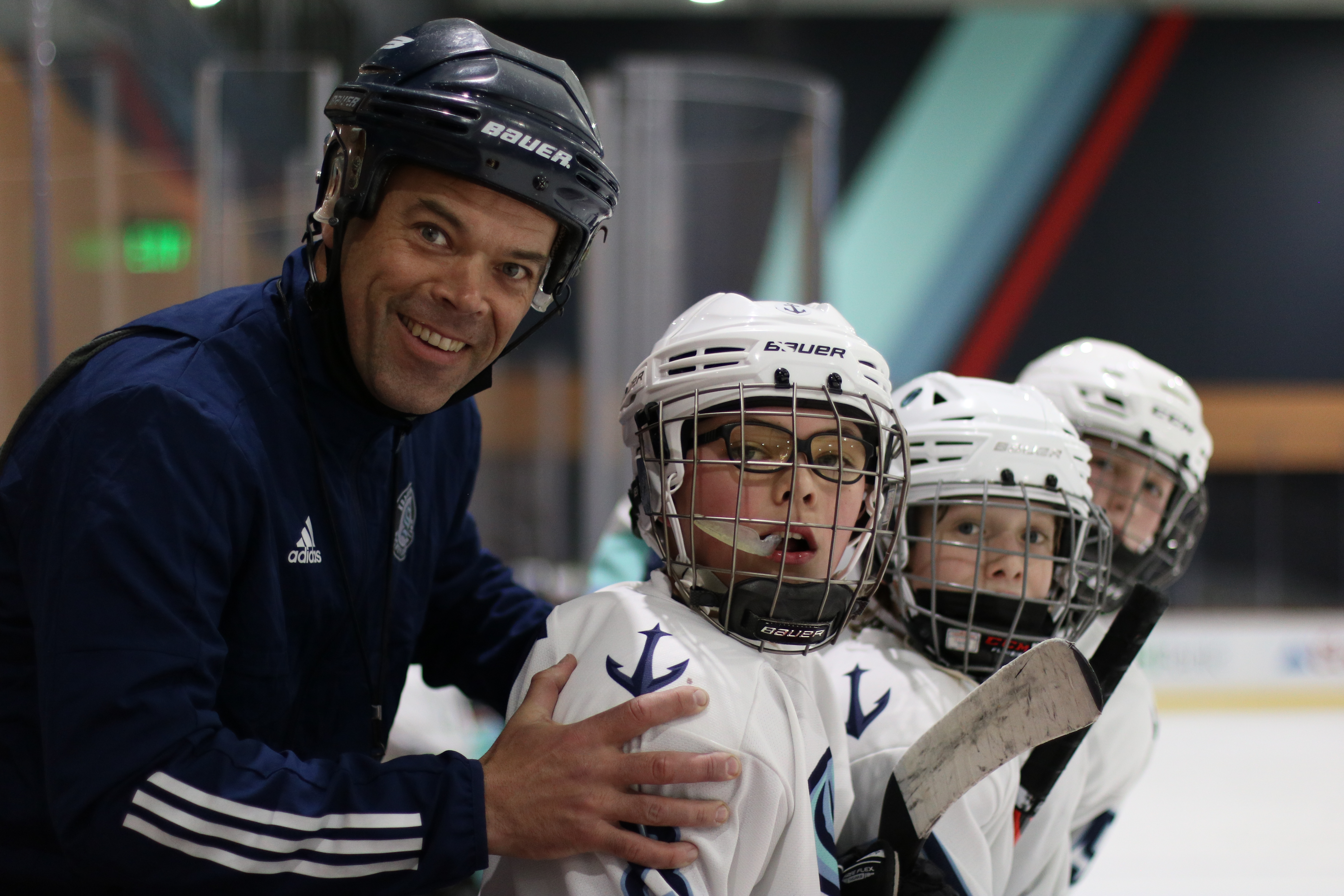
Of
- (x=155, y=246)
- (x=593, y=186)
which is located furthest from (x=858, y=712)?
(x=155, y=246)

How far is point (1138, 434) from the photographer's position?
201 cm

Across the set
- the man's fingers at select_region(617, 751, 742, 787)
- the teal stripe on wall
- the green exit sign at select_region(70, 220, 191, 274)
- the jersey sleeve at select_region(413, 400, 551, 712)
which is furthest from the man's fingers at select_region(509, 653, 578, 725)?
the teal stripe on wall

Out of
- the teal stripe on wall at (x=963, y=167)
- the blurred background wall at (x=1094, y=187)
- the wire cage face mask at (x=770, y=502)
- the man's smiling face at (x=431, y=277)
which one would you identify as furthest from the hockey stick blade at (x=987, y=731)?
the teal stripe on wall at (x=963, y=167)

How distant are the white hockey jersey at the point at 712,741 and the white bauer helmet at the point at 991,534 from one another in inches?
11.2

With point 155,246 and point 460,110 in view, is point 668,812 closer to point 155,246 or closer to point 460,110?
point 460,110

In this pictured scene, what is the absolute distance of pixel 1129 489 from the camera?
2.04 m

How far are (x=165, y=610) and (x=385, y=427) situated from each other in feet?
1.30

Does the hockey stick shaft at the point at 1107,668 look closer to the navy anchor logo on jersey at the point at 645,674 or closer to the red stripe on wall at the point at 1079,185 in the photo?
the navy anchor logo on jersey at the point at 645,674

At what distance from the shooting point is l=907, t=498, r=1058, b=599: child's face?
5.18 ft

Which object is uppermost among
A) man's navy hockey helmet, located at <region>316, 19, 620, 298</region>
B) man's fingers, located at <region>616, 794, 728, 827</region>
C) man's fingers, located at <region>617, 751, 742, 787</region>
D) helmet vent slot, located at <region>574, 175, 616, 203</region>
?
man's navy hockey helmet, located at <region>316, 19, 620, 298</region>

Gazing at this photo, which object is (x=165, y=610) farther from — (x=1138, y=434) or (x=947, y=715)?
(x=1138, y=434)

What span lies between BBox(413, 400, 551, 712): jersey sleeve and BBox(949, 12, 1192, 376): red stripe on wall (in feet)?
27.1

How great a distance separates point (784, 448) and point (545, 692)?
39 centimetres

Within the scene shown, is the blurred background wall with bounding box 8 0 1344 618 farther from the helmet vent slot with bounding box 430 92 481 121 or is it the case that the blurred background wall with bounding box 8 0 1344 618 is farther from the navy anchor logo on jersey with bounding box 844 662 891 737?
the helmet vent slot with bounding box 430 92 481 121
